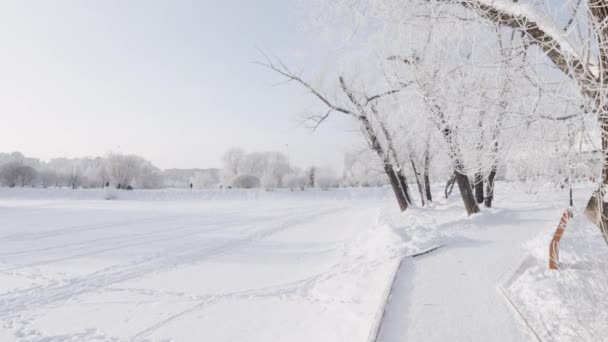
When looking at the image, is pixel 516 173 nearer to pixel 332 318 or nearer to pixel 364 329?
pixel 364 329

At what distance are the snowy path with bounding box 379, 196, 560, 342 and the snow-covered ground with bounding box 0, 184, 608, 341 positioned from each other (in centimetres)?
2

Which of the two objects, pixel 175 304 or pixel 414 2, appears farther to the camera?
pixel 175 304

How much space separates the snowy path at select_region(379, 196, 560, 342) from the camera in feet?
12.1

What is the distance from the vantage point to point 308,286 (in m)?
6.23

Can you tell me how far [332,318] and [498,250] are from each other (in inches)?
188

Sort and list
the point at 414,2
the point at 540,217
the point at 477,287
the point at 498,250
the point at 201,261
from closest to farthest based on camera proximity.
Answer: the point at 414,2
the point at 477,287
the point at 498,250
the point at 201,261
the point at 540,217

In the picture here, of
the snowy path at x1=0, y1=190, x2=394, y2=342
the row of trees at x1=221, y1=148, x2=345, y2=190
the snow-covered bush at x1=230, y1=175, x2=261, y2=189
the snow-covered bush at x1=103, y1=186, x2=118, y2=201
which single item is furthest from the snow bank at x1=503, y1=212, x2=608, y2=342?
the row of trees at x1=221, y1=148, x2=345, y2=190

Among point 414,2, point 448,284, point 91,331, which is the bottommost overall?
point 91,331

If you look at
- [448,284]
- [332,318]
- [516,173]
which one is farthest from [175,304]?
[516,173]

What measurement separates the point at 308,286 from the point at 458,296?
2604 mm

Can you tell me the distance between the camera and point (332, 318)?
187 inches

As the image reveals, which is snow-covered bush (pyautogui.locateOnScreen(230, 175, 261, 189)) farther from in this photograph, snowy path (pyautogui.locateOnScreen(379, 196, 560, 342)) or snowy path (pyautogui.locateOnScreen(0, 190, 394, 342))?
snowy path (pyautogui.locateOnScreen(379, 196, 560, 342))

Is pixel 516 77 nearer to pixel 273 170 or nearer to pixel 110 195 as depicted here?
pixel 110 195

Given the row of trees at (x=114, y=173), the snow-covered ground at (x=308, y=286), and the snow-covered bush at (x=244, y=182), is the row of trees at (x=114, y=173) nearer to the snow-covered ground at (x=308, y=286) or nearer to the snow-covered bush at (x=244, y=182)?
the snow-covered bush at (x=244, y=182)
